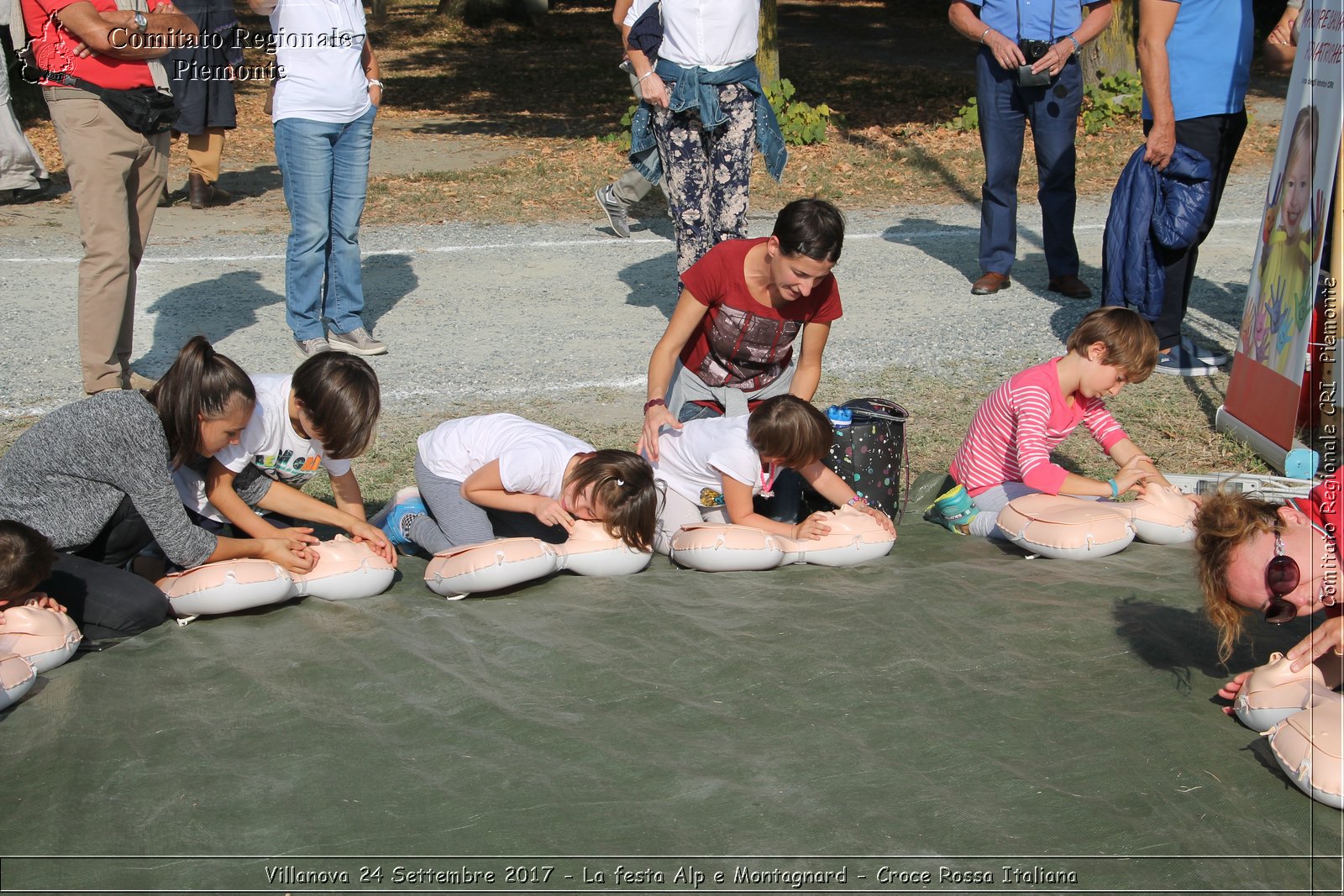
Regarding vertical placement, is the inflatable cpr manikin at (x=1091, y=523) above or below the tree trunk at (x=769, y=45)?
below

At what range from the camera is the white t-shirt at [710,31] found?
597cm

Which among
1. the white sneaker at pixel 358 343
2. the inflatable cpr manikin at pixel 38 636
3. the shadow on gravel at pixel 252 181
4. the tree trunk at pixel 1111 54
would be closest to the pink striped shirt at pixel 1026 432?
the inflatable cpr manikin at pixel 38 636

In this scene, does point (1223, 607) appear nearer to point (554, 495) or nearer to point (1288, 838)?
point (1288, 838)

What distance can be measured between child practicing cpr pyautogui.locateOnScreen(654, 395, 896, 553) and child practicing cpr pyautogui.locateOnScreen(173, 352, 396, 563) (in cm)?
97

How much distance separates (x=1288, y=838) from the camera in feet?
8.21

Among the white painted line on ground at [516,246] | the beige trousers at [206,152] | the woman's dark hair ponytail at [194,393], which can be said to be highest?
the woman's dark hair ponytail at [194,393]

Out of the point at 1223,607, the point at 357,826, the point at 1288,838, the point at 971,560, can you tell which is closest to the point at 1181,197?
the point at 971,560

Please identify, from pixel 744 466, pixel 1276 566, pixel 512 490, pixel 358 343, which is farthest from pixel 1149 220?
pixel 358 343

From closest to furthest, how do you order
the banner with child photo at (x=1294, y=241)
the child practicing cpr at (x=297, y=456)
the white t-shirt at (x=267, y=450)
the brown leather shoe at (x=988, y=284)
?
the child practicing cpr at (x=297, y=456), the white t-shirt at (x=267, y=450), the banner with child photo at (x=1294, y=241), the brown leather shoe at (x=988, y=284)

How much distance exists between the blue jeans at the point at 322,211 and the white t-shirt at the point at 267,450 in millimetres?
2081

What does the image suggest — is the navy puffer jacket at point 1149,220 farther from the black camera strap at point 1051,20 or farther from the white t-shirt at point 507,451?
the white t-shirt at point 507,451

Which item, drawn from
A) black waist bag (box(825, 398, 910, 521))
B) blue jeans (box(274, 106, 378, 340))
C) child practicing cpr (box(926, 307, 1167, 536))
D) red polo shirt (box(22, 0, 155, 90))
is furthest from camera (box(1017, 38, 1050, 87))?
red polo shirt (box(22, 0, 155, 90))

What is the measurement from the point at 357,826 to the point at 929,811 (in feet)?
3.73

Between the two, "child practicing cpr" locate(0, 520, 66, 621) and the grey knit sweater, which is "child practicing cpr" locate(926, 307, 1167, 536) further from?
"child practicing cpr" locate(0, 520, 66, 621)
